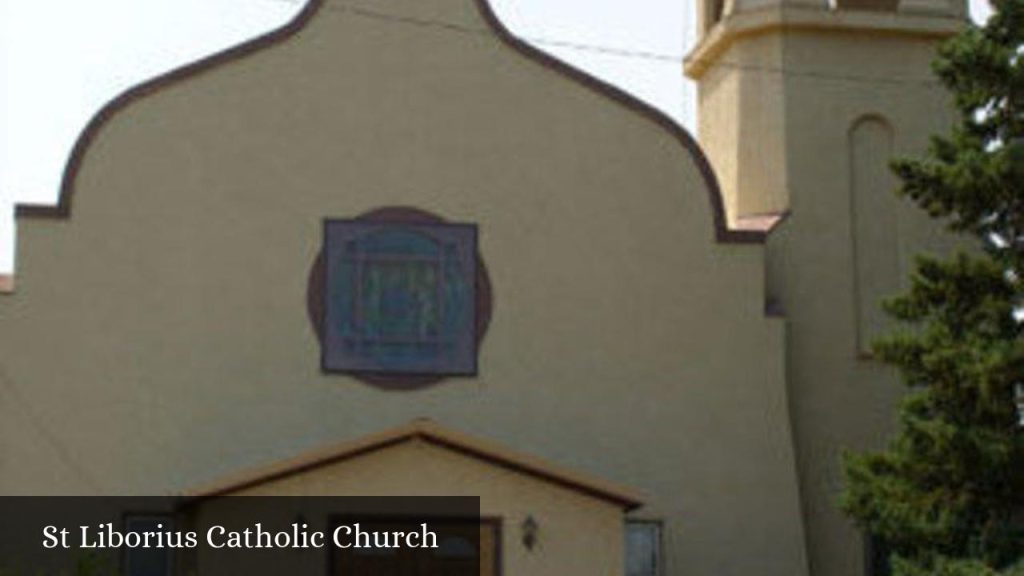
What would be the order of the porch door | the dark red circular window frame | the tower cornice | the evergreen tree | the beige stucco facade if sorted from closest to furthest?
the evergreen tree → the beige stucco facade → the porch door → the dark red circular window frame → the tower cornice

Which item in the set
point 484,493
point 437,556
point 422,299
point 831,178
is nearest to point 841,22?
point 831,178

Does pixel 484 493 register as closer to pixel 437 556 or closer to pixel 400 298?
pixel 437 556

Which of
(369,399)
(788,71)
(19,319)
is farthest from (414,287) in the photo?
(788,71)

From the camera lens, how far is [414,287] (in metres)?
23.0

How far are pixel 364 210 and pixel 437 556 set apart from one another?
4315mm

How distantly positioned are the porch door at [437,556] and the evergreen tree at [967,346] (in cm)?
401

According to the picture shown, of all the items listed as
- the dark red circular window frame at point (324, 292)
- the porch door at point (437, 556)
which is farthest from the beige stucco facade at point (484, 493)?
the dark red circular window frame at point (324, 292)

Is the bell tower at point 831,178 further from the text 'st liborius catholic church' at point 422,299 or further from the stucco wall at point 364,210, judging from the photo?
the stucco wall at point 364,210

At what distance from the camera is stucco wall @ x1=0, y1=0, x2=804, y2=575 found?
73.1 feet

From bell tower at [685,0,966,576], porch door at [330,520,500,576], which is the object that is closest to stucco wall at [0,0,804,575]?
bell tower at [685,0,966,576]

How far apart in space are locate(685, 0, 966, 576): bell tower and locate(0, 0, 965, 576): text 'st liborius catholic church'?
0.09 meters

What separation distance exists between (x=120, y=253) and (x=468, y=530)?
5180 millimetres

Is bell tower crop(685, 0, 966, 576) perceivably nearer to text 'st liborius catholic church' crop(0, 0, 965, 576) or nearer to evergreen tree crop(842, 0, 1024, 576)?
text 'st liborius catholic church' crop(0, 0, 965, 576)

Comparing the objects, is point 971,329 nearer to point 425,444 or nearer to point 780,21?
point 425,444
